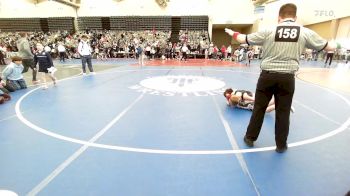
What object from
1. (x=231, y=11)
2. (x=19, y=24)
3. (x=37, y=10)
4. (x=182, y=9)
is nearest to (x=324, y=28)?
(x=231, y=11)

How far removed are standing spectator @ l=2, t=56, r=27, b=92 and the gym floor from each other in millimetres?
1456

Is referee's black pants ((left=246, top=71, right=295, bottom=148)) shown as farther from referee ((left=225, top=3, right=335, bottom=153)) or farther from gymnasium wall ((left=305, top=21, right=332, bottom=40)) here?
gymnasium wall ((left=305, top=21, right=332, bottom=40))

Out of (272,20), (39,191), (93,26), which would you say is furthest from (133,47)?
(39,191)

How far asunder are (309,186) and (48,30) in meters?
28.4

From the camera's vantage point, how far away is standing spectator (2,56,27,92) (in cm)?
728

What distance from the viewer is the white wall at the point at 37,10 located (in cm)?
2453

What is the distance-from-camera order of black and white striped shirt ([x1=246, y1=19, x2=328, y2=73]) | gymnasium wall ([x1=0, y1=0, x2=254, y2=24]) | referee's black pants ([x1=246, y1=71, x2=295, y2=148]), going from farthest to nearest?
1. gymnasium wall ([x1=0, y1=0, x2=254, y2=24])
2. referee's black pants ([x1=246, y1=71, x2=295, y2=148])
3. black and white striped shirt ([x1=246, y1=19, x2=328, y2=73])

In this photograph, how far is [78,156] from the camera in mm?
3191

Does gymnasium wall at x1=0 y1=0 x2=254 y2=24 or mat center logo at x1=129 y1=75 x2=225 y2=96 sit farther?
gymnasium wall at x1=0 y1=0 x2=254 y2=24

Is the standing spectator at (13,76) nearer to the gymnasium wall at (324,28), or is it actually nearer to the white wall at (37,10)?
the white wall at (37,10)

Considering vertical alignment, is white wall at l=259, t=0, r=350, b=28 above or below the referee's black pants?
above

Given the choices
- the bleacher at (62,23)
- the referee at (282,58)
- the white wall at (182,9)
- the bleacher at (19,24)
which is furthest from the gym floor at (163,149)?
the bleacher at (19,24)

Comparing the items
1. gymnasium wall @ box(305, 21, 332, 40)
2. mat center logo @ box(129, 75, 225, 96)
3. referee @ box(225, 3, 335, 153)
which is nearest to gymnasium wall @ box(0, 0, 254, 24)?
gymnasium wall @ box(305, 21, 332, 40)

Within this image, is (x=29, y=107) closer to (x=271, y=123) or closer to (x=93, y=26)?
(x=271, y=123)
